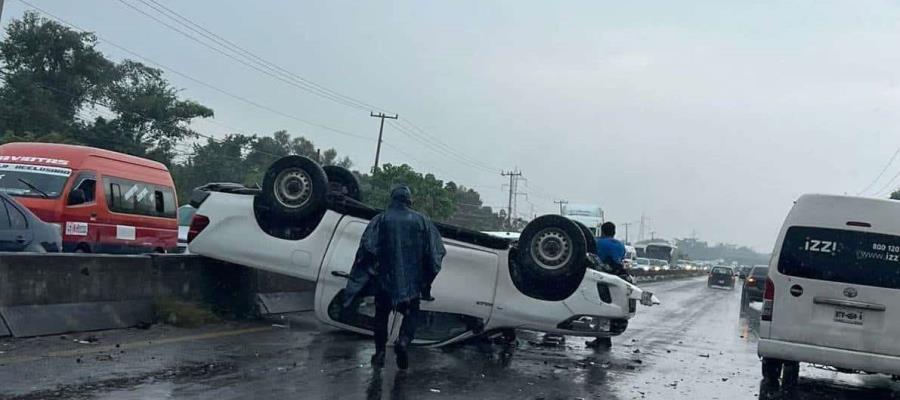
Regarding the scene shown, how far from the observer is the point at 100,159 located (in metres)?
16.4

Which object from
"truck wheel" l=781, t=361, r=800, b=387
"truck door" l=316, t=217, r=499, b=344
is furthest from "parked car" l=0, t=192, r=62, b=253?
"truck wheel" l=781, t=361, r=800, b=387

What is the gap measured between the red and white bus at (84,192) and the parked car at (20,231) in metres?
3.45

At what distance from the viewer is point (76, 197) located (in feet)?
50.9

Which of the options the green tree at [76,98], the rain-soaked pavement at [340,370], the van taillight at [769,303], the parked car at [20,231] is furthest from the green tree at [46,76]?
the van taillight at [769,303]

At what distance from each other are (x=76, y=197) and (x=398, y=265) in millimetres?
8825

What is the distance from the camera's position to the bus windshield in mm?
15188

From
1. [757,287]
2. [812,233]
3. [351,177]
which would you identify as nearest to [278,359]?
[351,177]

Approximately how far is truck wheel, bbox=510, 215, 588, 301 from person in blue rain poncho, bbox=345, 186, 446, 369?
4.91 ft

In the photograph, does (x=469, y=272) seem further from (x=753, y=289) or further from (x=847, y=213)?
(x=753, y=289)

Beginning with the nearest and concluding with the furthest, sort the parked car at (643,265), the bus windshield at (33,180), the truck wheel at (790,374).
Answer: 1. the truck wheel at (790,374)
2. the bus windshield at (33,180)
3. the parked car at (643,265)

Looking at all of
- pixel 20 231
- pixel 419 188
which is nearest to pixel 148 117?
pixel 419 188

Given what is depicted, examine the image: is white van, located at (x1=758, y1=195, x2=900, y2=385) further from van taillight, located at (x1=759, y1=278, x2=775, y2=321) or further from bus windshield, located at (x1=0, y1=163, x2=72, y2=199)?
bus windshield, located at (x1=0, y1=163, x2=72, y2=199)

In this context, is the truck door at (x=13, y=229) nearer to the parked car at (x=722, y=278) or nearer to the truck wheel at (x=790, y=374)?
the truck wheel at (x=790, y=374)

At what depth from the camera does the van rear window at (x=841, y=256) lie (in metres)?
9.24
